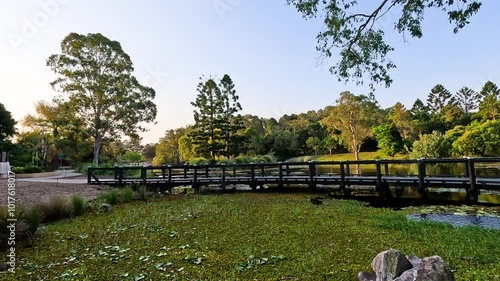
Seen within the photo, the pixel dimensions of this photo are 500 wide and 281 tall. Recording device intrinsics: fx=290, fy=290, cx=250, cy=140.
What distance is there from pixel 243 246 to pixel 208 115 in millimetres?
26156

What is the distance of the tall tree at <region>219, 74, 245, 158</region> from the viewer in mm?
29828

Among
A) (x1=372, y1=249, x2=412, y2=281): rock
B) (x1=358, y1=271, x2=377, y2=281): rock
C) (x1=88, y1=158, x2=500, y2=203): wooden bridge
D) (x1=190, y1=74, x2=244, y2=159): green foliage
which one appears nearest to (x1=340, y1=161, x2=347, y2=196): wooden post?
(x1=88, y1=158, x2=500, y2=203): wooden bridge

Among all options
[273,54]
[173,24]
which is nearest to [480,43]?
[273,54]

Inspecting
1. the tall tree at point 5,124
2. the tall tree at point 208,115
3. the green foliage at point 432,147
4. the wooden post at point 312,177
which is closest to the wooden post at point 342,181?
the wooden post at point 312,177

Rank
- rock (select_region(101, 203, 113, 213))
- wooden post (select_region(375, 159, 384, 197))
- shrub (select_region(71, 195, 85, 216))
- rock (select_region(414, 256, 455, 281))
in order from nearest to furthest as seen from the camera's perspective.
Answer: rock (select_region(414, 256, 455, 281)) → shrub (select_region(71, 195, 85, 216)) → rock (select_region(101, 203, 113, 213)) → wooden post (select_region(375, 159, 384, 197))

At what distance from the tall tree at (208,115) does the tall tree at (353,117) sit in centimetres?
1228

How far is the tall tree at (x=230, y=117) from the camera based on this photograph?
29828 mm

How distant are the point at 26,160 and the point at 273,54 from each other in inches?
906

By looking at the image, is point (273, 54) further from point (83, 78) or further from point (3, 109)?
point (3, 109)

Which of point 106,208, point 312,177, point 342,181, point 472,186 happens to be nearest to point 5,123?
point 106,208

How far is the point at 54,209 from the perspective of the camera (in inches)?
274

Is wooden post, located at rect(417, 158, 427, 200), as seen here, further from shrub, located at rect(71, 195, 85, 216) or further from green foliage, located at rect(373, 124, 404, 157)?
green foliage, located at rect(373, 124, 404, 157)

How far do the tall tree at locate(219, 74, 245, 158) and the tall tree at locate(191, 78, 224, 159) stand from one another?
479 millimetres

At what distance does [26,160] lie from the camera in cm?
2381
